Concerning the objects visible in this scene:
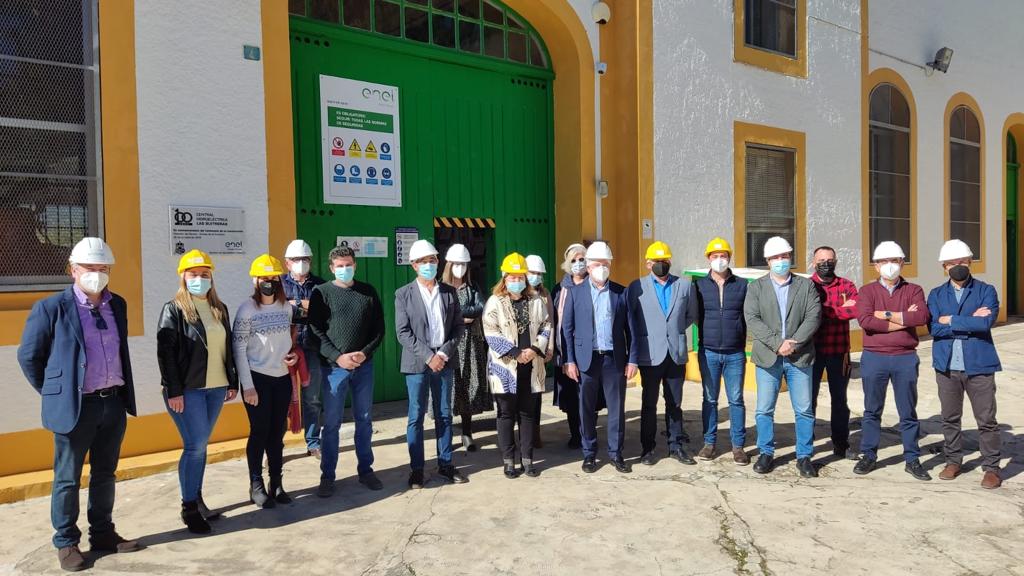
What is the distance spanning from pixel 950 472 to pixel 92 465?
5781 mm

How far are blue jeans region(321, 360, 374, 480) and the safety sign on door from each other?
9.20 feet

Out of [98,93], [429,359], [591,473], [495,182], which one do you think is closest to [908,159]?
[495,182]

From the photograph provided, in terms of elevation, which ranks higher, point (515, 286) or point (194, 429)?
point (515, 286)

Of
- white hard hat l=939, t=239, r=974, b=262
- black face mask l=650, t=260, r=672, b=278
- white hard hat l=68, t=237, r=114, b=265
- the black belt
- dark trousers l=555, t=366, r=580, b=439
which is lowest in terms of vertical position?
dark trousers l=555, t=366, r=580, b=439

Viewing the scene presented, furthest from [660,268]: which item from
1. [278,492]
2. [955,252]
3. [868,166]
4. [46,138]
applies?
[868,166]

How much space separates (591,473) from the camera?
559cm

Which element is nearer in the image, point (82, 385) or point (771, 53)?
point (82, 385)

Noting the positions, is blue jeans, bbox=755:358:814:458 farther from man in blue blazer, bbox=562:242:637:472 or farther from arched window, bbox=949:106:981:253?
arched window, bbox=949:106:981:253

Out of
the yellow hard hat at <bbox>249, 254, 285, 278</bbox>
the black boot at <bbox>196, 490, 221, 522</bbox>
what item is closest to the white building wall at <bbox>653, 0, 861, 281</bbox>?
the yellow hard hat at <bbox>249, 254, 285, 278</bbox>

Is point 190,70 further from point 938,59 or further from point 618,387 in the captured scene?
point 938,59

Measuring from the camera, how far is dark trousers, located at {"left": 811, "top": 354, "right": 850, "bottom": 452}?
19.4 feet

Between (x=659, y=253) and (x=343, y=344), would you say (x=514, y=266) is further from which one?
(x=343, y=344)

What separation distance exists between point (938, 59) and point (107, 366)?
14.0 meters

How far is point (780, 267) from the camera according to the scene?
5602 mm
